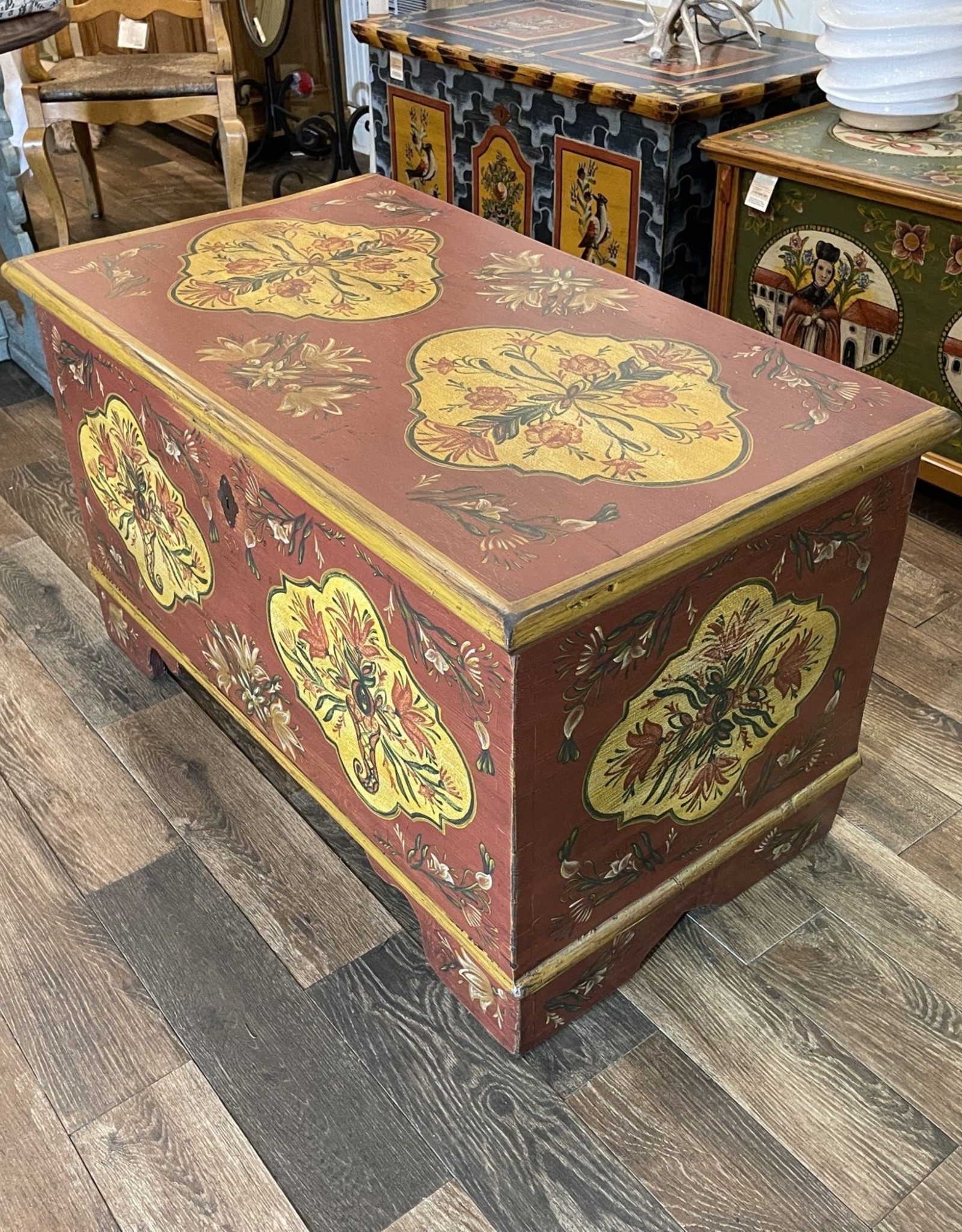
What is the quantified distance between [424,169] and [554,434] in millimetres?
1962

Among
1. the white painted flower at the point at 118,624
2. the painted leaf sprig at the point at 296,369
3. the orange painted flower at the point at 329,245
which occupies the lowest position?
the white painted flower at the point at 118,624

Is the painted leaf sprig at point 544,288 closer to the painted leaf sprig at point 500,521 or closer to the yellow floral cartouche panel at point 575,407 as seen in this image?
the yellow floral cartouche panel at point 575,407

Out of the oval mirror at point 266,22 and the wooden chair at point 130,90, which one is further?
the oval mirror at point 266,22

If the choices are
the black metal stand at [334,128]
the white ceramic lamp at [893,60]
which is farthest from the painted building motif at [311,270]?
the black metal stand at [334,128]

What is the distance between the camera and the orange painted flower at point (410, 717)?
109 cm

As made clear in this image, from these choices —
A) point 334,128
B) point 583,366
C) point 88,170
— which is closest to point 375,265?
point 583,366

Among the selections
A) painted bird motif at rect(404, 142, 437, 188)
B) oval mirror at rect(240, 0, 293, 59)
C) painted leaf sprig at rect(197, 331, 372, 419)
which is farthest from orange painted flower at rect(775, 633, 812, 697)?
oval mirror at rect(240, 0, 293, 59)

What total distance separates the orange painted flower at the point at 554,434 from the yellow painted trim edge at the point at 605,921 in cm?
48

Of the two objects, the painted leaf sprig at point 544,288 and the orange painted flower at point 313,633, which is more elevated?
the painted leaf sprig at point 544,288

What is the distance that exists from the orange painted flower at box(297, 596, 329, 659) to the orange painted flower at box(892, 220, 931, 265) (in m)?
1.28

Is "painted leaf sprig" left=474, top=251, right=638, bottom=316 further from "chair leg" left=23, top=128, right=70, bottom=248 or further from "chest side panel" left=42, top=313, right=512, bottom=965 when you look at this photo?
"chair leg" left=23, top=128, right=70, bottom=248

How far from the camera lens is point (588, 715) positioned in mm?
A: 1028

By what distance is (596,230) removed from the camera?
2.44 m

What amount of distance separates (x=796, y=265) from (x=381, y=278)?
974mm
